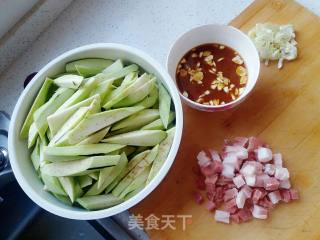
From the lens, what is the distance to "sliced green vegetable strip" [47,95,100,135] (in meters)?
0.87

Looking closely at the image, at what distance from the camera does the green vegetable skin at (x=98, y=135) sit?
854 millimetres

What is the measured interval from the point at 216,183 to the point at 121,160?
0.75ft

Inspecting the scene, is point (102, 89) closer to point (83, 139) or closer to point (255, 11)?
point (83, 139)

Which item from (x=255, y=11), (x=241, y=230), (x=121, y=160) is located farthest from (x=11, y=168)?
(x=255, y=11)

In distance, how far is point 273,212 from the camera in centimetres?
93

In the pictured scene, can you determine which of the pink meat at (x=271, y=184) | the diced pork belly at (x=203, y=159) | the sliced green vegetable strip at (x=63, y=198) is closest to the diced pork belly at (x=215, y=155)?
the diced pork belly at (x=203, y=159)

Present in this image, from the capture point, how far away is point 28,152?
94cm

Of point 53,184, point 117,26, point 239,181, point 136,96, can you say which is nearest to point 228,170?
point 239,181

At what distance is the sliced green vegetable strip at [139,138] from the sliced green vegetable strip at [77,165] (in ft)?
0.16

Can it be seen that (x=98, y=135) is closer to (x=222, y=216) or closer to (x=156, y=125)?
(x=156, y=125)

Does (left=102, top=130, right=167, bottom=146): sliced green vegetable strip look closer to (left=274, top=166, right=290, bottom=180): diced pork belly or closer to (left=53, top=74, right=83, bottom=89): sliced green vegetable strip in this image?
(left=53, top=74, right=83, bottom=89): sliced green vegetable strip

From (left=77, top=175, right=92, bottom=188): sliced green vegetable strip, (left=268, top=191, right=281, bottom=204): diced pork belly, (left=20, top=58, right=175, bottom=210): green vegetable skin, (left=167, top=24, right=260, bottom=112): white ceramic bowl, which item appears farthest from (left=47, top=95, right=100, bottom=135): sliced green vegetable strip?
(left=268, top=191, right=281, bottom=204): diced pork belly

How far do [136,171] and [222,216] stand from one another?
214mm

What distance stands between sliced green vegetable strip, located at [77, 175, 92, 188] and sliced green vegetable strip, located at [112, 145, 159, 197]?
0.05 metres
